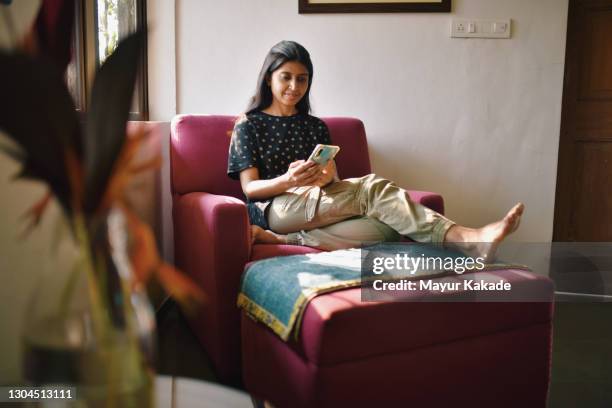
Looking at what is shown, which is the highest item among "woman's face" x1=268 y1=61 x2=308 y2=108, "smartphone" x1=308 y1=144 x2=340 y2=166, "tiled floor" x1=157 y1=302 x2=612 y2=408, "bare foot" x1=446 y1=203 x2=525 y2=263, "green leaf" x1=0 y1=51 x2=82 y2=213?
"woman's face" x1=268 y1=61 x2=308 y2=108

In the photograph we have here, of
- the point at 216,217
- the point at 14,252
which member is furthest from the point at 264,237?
the point at 14,252

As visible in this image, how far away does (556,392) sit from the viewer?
1.74 meters

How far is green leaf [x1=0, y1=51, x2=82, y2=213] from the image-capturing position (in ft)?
1.49

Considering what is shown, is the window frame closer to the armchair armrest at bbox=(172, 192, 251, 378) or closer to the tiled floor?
the armchair armrest at bbox=(172, 192, 251, 378)

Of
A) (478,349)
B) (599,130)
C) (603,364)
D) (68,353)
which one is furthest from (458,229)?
(599,130)

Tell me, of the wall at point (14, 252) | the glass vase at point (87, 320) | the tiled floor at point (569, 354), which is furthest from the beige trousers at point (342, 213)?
the glass vase at point (87, 320)

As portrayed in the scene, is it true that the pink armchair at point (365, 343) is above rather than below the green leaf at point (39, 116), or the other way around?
below

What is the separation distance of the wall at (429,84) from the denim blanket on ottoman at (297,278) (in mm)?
1210

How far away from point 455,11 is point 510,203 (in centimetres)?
105

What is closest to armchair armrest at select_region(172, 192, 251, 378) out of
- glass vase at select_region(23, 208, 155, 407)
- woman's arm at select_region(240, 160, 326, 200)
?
woman's arm at select_region(240, 160, 326, 200)

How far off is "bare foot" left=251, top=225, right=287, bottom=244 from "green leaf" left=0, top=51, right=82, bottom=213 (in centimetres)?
138

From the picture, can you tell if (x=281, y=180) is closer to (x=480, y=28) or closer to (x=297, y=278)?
(x=297, y=278)

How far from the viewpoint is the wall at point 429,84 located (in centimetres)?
268

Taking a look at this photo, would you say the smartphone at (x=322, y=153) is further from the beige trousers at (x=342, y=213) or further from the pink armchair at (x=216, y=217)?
the pink armchair at (x=216, y=217)
